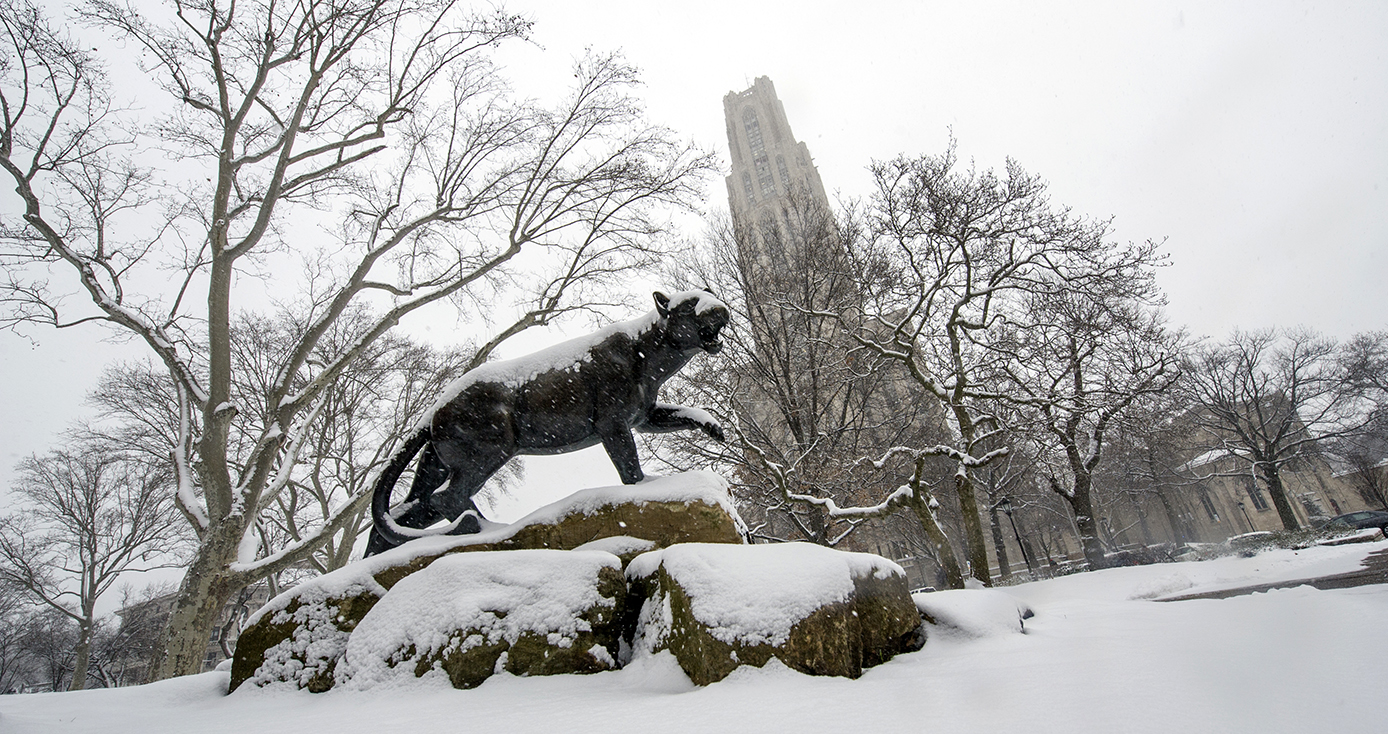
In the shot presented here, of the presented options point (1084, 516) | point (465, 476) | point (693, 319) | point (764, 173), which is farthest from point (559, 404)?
point (764, 173)

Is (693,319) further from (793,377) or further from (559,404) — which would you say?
(793,377)

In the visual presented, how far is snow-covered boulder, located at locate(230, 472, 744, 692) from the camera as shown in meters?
3.51

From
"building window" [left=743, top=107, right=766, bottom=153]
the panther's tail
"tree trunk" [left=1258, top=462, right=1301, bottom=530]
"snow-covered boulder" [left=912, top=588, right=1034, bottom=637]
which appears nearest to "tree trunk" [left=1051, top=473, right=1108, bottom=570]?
"tree trunk" [left=1258, top=462, right=1301, bottom=530]

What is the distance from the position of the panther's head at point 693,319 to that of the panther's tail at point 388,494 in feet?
7.05

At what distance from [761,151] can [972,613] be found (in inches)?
2830

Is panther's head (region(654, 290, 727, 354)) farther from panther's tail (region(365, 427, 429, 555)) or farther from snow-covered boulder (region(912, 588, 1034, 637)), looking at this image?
snow-covered boulder (region(912, 588, 1034, 637))

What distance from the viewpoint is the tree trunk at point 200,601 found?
6.89 metres

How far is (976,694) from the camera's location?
6.86ft

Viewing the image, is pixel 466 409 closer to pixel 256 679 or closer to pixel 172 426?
pixel 256 679

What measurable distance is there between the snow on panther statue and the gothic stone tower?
55663 mm

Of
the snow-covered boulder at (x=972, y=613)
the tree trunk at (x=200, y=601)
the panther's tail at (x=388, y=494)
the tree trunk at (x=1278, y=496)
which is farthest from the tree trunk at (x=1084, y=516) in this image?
the tree trunk at (x=200, y=601)

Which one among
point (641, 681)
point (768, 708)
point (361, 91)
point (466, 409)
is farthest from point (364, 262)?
point (768, 708)

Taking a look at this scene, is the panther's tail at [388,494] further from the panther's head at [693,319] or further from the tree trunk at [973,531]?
the tree trunk at [973,531]

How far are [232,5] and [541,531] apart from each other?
9.61 metres
